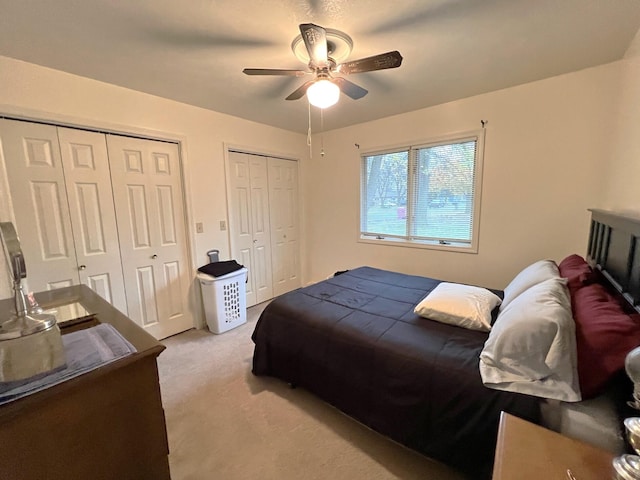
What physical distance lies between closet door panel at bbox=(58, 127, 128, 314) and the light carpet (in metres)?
0.98

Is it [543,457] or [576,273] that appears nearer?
[543,457]

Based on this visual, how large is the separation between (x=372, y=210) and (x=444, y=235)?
982 millimetres

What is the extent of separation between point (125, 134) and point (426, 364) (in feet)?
9.92

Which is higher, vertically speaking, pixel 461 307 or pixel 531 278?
pixel 531 278

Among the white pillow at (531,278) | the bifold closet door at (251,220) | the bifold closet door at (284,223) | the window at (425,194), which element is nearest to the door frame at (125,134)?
the bifold closet door at (251,220)

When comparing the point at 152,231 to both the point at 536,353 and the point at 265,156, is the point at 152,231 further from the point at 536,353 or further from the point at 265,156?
the point at 536,353

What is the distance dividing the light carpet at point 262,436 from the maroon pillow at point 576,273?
123 centimetres

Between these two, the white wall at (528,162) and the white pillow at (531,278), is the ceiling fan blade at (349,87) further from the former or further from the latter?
the white pillow at (531,278)

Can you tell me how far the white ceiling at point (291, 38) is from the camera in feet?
4.67

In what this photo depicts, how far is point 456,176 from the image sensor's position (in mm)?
2922

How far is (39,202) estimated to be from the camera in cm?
207

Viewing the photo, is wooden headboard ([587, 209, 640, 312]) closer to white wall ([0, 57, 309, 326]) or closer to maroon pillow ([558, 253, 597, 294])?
maroon pillow ([558, 253, 597, 294])

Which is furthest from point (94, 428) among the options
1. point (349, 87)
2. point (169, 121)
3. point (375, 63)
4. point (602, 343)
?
point (169, 121)

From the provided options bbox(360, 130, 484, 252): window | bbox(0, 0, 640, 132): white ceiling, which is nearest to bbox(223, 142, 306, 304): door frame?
bbox(0, 0, 640, 132): white ceiling
